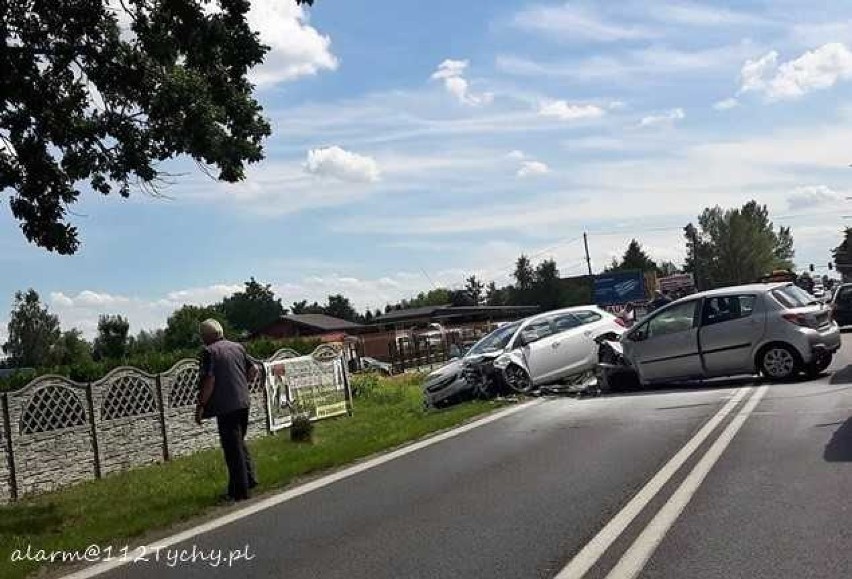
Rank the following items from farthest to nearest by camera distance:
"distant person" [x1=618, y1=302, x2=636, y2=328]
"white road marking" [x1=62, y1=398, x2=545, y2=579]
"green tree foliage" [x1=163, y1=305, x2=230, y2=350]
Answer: "green tree foliage" [x1=163, y1=305, x2=230, y2=350] → "distant person" [x1=618, y1=302, x2=636, y2=328] → "white road marking" [x1=62, y1=398, x2=545, y2=579]

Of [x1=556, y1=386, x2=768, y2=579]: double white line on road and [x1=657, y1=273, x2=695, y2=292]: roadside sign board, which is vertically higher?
[x1=657, y1=273, x2=695, y2=292]: roadside sign board

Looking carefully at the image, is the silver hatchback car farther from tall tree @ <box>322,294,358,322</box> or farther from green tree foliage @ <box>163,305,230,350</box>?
tall tree @ <box>322,294,358,322</box>

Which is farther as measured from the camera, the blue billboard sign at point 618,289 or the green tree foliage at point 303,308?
→ the green tree foliage at point 303,308

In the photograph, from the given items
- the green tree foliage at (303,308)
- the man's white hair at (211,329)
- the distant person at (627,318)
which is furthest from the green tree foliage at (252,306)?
the man's white hair at (211,329)

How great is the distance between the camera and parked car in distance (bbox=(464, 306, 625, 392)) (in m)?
17.3

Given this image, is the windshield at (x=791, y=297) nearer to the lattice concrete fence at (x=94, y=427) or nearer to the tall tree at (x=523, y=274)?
the lattice concrete fence at (x=94, y=427)

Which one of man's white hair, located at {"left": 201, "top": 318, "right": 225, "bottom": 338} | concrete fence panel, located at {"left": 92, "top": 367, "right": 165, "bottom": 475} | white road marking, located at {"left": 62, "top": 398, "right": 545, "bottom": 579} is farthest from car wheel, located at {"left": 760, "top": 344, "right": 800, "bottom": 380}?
concrete fence panel, located at {"left": 92, "top": 367, "right": 165, "bottom": 475}

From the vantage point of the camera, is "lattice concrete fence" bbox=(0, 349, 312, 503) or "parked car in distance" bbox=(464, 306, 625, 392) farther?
"parked car in distance" bbox=(464, 306, 625, 392)

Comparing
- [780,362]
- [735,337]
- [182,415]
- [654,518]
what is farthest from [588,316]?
[654,518]

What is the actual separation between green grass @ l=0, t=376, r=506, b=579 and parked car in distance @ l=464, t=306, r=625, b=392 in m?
0.96

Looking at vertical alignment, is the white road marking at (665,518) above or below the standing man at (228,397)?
below

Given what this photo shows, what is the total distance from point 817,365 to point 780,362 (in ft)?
2.28

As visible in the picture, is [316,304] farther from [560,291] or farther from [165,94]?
[165,94]

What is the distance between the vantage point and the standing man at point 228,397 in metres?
8.77
